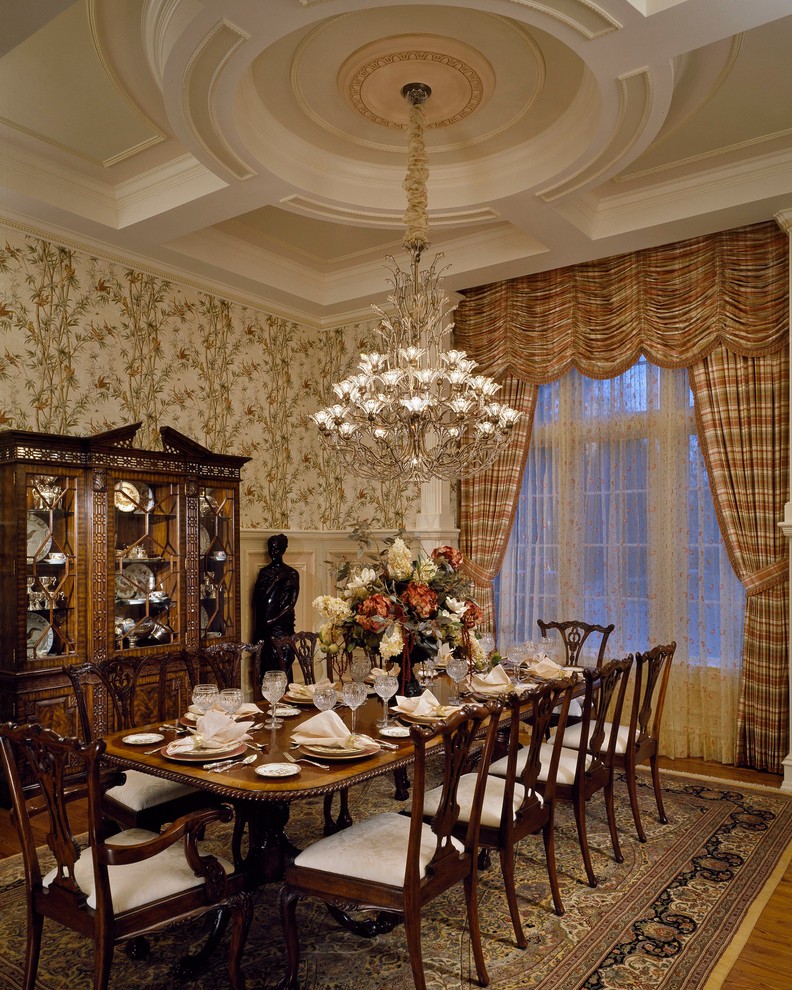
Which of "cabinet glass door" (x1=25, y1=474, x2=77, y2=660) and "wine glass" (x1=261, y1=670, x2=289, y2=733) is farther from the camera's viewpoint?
"cabinet glass door" (x1=25, y1=474, x2=77, y2=660)

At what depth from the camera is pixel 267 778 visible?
2338 mm

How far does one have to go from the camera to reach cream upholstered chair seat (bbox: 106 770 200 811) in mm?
2822

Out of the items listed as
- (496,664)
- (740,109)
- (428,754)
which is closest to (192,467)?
(496,664)

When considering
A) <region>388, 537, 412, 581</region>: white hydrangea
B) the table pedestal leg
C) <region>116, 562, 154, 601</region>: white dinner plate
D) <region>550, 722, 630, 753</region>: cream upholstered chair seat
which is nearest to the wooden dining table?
the table pedestal leg

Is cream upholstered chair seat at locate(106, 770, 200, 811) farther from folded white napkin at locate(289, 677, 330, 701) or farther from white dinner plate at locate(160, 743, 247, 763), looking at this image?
folded white napkin at locate(289, 677, 330, 701)

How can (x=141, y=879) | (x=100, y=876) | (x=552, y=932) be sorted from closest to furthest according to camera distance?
1. (x=100, y=876)
2. (x=141, y=879)
3. (x=552, y=932)

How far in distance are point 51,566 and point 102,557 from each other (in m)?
0.28

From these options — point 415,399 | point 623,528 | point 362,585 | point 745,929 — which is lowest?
point 745,929

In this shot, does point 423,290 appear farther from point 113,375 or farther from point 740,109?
point 113,375

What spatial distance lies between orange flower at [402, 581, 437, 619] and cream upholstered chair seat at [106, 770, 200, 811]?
1.09m

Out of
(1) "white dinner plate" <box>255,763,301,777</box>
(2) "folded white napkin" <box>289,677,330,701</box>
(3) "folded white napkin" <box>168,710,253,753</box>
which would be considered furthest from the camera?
(2) "folded white napkin" <box>289,677,330,701</box>

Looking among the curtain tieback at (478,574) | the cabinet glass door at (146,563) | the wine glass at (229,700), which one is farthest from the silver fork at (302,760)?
the curtain tieback at (478,574)

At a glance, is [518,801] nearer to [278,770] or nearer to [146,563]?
[278,770]

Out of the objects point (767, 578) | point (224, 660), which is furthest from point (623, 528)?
point (224, 660)
